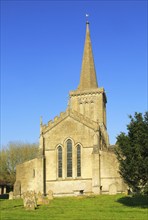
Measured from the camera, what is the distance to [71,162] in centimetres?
4612

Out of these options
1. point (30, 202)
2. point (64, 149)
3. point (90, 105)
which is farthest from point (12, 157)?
point (30, 202)

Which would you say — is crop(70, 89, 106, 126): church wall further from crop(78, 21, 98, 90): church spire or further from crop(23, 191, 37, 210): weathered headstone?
crop(23, 191, 37, 210): weathered headstone

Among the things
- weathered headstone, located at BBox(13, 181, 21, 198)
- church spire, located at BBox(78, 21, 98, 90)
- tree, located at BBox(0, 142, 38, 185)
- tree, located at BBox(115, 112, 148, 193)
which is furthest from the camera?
tree, located at BBox(0, 142, 38, 185)

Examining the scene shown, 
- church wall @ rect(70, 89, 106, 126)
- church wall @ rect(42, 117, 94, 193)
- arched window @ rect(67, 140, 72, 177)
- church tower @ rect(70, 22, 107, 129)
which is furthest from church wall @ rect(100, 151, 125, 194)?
church wall @ rect(70, 89, 106, 126)

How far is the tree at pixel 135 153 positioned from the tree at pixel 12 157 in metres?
46.5

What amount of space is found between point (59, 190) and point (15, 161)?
2948cm

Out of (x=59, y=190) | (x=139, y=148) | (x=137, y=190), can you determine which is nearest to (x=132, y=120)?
(x=139, y=148)

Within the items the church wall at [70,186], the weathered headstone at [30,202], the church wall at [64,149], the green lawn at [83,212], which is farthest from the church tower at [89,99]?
the weathered headstone at [30,202]

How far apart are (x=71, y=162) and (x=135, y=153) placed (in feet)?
69.9

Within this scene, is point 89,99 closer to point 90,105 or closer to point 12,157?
point 90,105

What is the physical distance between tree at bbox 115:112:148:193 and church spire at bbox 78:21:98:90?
120ft

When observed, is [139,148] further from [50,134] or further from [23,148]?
[23,148]

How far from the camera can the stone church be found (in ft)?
145

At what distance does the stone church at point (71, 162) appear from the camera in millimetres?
44344
